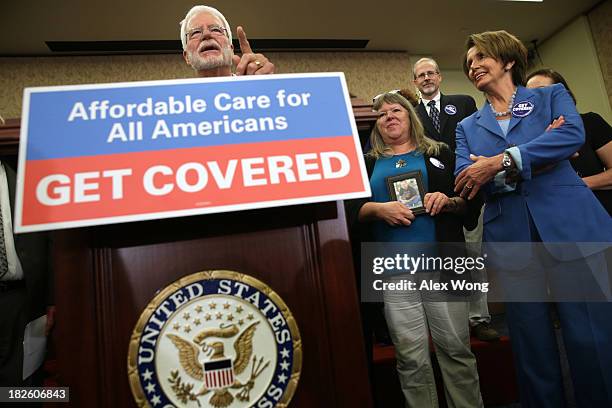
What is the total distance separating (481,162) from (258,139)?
0.77 metres

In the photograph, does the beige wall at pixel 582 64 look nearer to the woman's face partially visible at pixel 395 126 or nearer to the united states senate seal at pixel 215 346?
the woman's face partially visible at pixel 395 126

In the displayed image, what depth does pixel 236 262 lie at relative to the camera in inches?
27.9

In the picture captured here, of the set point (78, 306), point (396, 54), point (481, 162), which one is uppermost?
point (396, 54)

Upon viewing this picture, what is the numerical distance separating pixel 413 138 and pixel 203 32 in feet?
2.81

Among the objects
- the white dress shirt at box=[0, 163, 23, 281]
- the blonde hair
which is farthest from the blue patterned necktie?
the white dress shirt at box=[0, 163, 23, 281]

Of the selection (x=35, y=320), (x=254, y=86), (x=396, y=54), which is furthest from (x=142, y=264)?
(x=396, y=54)

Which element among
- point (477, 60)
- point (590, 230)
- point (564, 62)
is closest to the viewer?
point (590, 230)

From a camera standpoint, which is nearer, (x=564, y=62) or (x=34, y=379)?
(x=34, y=379)

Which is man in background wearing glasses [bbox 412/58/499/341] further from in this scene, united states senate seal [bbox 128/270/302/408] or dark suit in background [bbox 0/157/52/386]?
dark suit in background [bbox 0/157/52/386]

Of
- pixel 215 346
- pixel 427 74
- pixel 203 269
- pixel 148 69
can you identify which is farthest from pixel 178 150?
pixel 148 69

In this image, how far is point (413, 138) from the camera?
153 centimetres

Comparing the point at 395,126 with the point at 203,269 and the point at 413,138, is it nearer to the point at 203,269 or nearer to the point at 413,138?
the point at 413,138

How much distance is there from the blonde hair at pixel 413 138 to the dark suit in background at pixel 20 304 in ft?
3.71

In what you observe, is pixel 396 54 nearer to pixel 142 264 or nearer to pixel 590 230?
pixel 590 230
